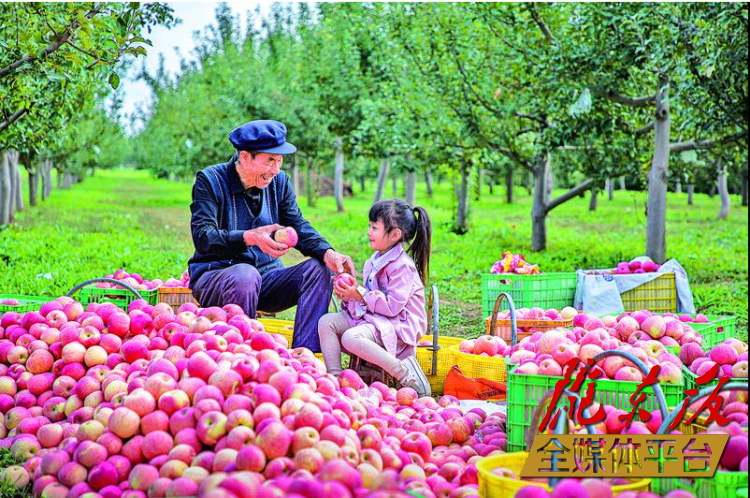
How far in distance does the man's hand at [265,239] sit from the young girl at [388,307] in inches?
17.2

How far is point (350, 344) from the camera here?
14.9 ft

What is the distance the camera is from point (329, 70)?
2041cm

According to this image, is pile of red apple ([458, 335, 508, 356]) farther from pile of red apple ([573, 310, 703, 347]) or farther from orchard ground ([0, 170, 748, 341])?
orchard ground ([0, 170, 748, 341])

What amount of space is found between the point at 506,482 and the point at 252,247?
3.03 meters

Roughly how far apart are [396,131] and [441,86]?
165cm

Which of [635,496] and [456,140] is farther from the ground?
[456,140]

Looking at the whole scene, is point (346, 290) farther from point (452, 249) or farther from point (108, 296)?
point (452, 249)

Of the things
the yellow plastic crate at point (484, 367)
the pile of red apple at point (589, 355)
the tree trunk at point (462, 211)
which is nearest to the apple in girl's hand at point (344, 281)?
the yellow plastic crate at point (484, 367)

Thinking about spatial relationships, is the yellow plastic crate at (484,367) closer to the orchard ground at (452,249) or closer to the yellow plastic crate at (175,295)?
the yellow plastic crate at (175,295)

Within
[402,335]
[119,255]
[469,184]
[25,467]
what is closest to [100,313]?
[25,467]

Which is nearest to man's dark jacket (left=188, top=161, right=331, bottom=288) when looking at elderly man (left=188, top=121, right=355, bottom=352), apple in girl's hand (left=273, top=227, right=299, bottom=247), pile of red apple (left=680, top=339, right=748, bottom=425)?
elderly man (left=188, top=121, right=355, bottom=352)

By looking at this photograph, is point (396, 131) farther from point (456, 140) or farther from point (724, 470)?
point (724, 470)

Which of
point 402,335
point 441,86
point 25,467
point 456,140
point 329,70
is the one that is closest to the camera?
point 25,467

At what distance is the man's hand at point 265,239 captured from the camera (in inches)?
183
